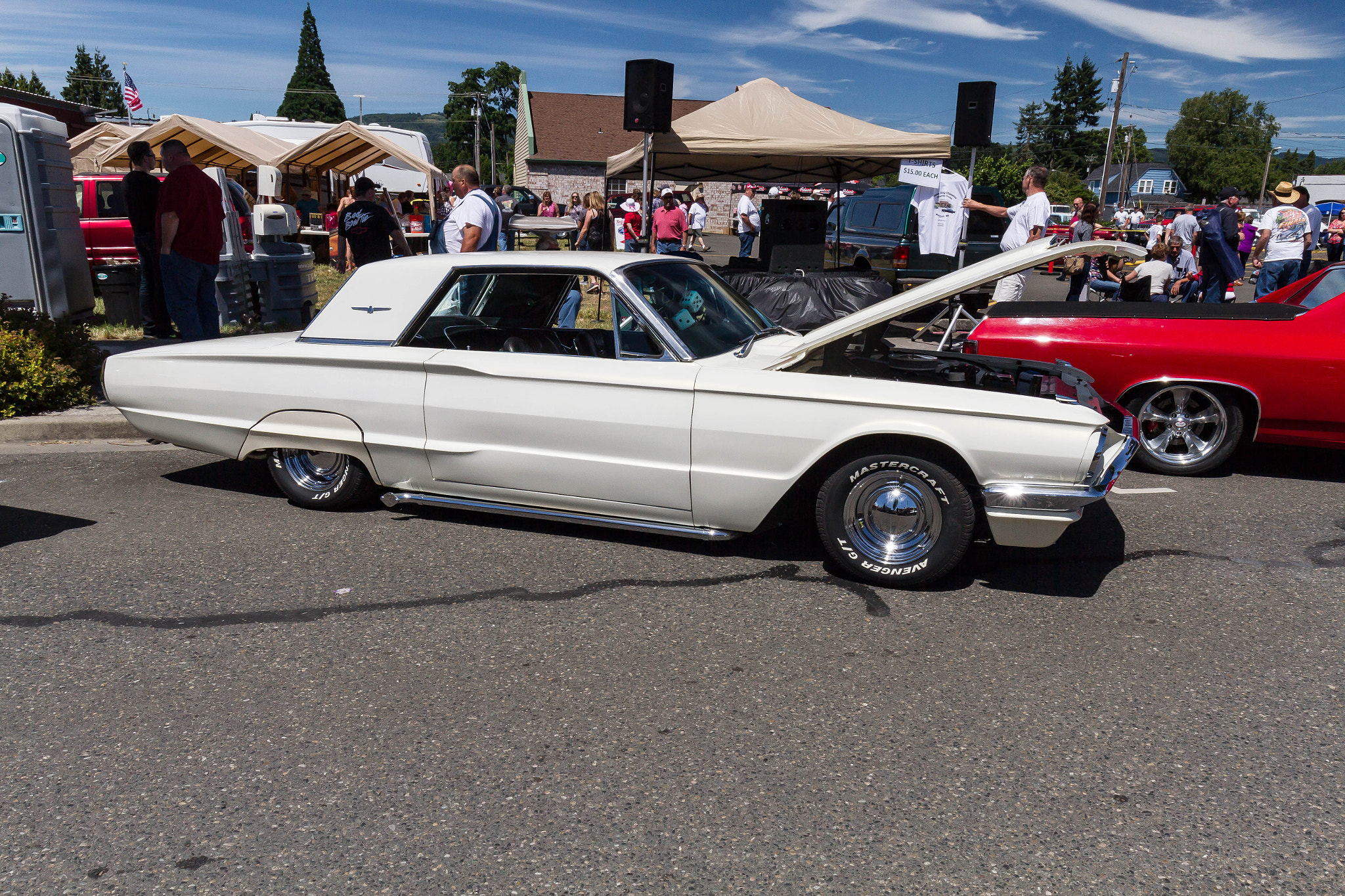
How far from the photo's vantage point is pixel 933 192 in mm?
11750

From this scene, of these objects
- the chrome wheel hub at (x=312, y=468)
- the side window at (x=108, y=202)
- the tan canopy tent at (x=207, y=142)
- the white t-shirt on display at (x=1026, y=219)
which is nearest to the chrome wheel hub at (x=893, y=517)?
the chrome wheel hub at (x=312, y=468)

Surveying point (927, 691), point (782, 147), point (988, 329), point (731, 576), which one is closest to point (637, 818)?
point (927, 691)

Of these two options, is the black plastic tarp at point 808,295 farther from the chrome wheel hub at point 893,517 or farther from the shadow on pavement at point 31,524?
the shadow on pavement at point 31,524

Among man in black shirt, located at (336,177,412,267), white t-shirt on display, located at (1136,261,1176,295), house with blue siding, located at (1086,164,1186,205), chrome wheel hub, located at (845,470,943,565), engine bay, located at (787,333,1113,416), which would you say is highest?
house with blue siding, located at (1086,164,1186,205)

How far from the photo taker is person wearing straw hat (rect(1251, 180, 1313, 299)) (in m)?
10.5

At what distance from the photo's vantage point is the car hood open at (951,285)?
3990mm

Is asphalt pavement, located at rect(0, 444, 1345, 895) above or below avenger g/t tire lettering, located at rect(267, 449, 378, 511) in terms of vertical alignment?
below

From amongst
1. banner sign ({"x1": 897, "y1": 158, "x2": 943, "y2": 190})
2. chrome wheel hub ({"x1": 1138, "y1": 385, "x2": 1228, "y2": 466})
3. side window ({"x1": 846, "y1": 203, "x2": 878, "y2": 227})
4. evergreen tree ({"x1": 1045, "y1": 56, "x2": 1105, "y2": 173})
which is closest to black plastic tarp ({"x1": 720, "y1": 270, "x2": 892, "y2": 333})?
banner sign ({"x1": 897, "y1": 158, "x2": 943, "y2": 190})

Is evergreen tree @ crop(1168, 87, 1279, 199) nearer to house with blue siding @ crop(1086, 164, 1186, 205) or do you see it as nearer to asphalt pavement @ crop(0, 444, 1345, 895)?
house with blue siding @ crop(1086, 164, 1186, 205)

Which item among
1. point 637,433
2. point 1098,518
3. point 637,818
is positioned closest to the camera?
point 637,818

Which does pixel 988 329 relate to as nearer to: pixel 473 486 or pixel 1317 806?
pixel 473 486

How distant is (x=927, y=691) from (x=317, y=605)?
2364 mm

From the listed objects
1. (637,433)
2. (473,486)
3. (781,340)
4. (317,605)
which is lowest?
(317,605)

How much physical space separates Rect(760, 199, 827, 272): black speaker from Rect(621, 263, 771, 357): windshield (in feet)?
26.8
